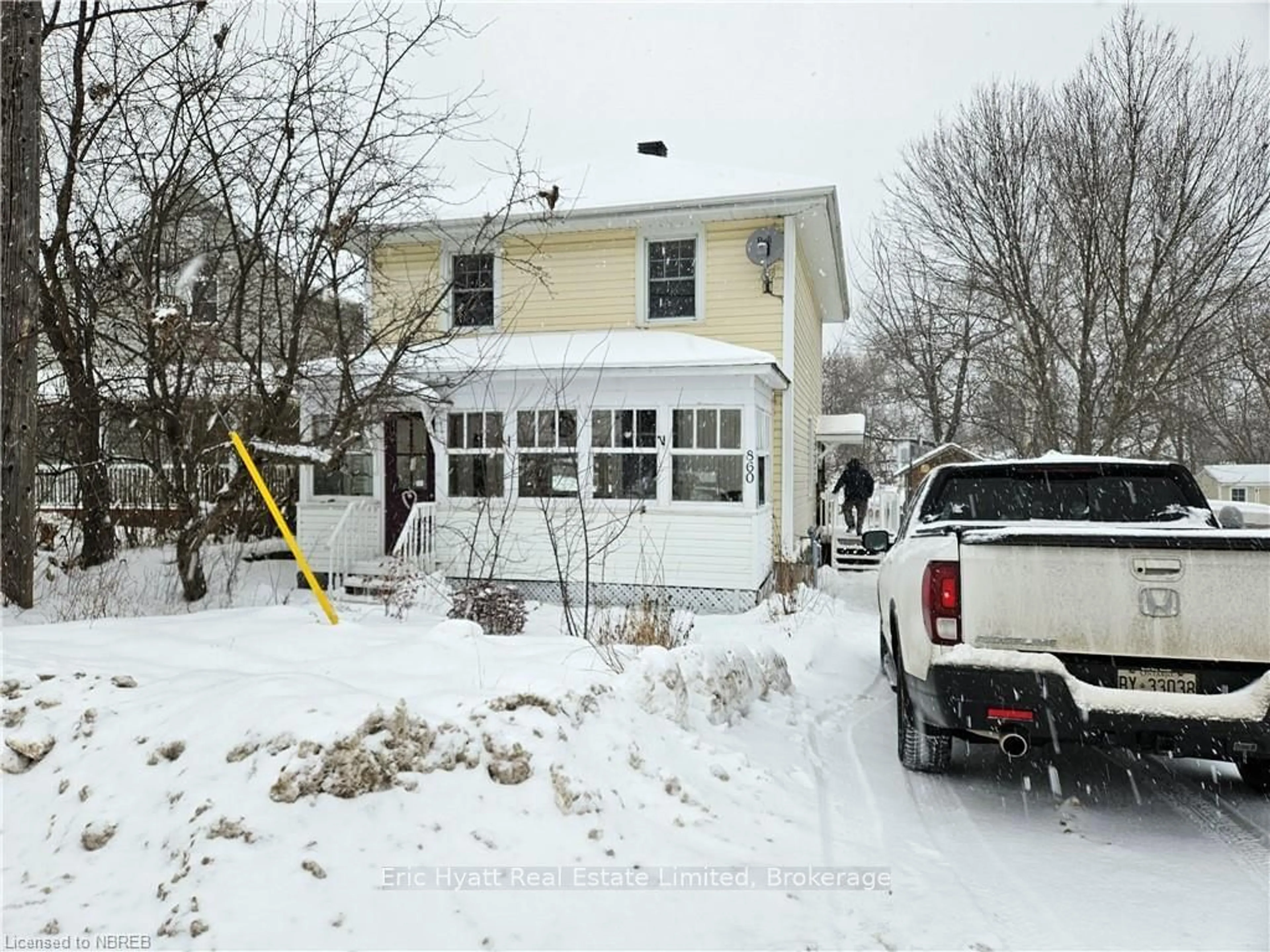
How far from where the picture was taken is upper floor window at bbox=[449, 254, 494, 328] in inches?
529

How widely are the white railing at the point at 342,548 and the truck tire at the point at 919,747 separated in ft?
28.4

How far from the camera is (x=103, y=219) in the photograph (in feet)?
32.9

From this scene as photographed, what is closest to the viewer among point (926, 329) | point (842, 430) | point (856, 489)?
point (856, 489)

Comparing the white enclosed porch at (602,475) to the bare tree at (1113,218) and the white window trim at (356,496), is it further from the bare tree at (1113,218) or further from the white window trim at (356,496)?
the bare tree at (1113,218)

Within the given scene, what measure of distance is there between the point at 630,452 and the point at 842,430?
7.85 metres

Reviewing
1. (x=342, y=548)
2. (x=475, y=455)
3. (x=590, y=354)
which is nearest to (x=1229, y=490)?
(x=590, y=354)

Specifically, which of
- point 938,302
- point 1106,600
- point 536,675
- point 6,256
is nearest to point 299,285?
point 6,256

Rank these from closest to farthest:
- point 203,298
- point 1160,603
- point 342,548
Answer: point 1160,603
point 203,298
point 342,548

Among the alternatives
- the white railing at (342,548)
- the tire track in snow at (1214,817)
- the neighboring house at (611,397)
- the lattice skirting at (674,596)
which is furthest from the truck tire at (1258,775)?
the white railing at (342,548)

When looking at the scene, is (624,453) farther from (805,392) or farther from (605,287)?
(805,392)

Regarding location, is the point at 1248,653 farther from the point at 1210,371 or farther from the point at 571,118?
the point at 571,118

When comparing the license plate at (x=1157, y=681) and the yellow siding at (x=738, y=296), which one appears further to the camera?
the yellow siding at (x=738, y=296)

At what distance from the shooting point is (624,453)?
36.2 feet

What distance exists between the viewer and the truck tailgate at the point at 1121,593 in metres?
3.46
